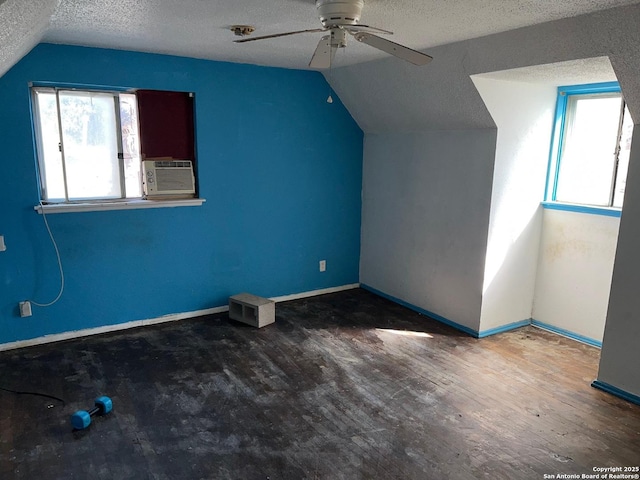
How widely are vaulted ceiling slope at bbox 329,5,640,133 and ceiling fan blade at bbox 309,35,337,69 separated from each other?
1168 millimetres

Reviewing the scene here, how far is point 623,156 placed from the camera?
3.35 metres

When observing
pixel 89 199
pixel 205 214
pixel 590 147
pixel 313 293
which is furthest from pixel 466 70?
pixel 89 199

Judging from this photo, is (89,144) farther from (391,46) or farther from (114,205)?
(391,46)

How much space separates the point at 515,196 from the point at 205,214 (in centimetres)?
252

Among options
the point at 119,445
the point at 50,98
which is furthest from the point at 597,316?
the point at 50,98

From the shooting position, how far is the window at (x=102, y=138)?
3.33 meters

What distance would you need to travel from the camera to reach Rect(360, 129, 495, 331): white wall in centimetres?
362

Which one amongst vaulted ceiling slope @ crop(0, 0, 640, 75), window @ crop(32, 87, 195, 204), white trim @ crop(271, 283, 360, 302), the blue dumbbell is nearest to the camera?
vaulted ceiling slope @ crop(0, 0, 640, 75)

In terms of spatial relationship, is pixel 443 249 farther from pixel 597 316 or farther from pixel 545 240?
pixel 597 316

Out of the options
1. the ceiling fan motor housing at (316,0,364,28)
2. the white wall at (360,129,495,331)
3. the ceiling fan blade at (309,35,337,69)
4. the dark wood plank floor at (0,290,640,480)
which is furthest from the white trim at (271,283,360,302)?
the ceiling fan motor housing at (316,0,364,28)

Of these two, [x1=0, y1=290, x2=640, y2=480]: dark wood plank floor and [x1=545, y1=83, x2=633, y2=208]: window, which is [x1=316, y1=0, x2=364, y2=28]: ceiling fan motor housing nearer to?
[x1=0, y1=290, x2=640, y2=480]: dark wood plank floor

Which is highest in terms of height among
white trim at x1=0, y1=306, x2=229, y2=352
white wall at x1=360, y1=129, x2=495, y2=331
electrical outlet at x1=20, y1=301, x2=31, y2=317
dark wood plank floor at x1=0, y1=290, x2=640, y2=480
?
white wall at x1=360, y1=129, x2=495, y2=331

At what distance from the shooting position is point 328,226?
4598 millimetres

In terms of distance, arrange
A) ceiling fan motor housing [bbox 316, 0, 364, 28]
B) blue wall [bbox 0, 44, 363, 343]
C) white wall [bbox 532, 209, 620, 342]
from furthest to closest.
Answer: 1. white wall [bbox 532, 209, 620, 342]
2. blue wall [bbox 0, 44, 363, 343]
3. ceiling fan motor housing [bbox 316, 0, 364, 28]
